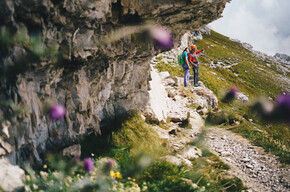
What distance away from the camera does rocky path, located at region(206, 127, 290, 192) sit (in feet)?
23.3

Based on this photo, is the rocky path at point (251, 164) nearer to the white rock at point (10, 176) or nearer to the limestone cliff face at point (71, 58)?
the limestone cliff face at point (71, 58)

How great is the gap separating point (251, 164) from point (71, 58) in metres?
7.63

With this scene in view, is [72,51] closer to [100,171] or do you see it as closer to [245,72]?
[100,171]

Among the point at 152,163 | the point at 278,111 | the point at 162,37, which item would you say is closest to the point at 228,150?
the point at 152,163

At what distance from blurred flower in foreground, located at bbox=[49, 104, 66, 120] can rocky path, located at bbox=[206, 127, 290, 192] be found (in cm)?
416

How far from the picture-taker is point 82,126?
6.92 m

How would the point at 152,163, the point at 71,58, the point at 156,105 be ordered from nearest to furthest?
the point at 71,58 < the point at 152,163 < the point at 156,105

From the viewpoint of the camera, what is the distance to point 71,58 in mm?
5559

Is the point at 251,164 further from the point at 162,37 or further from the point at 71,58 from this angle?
the point at 71,58

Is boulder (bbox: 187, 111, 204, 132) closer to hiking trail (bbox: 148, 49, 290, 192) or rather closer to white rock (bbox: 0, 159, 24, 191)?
hiking trail (bbox: 148, 49, 290, 192)

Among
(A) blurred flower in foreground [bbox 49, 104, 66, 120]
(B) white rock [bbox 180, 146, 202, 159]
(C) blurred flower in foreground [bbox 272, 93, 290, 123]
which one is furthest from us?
(B) white rock [bbox 180, 146, 202, 159]

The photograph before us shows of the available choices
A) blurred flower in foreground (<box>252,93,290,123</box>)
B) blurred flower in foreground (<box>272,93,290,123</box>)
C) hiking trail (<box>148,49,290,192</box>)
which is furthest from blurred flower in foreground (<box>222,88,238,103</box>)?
blurred flower in foreground (<box>272,93,290,123</box>)

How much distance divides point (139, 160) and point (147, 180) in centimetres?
52

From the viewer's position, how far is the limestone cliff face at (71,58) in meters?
4.31
